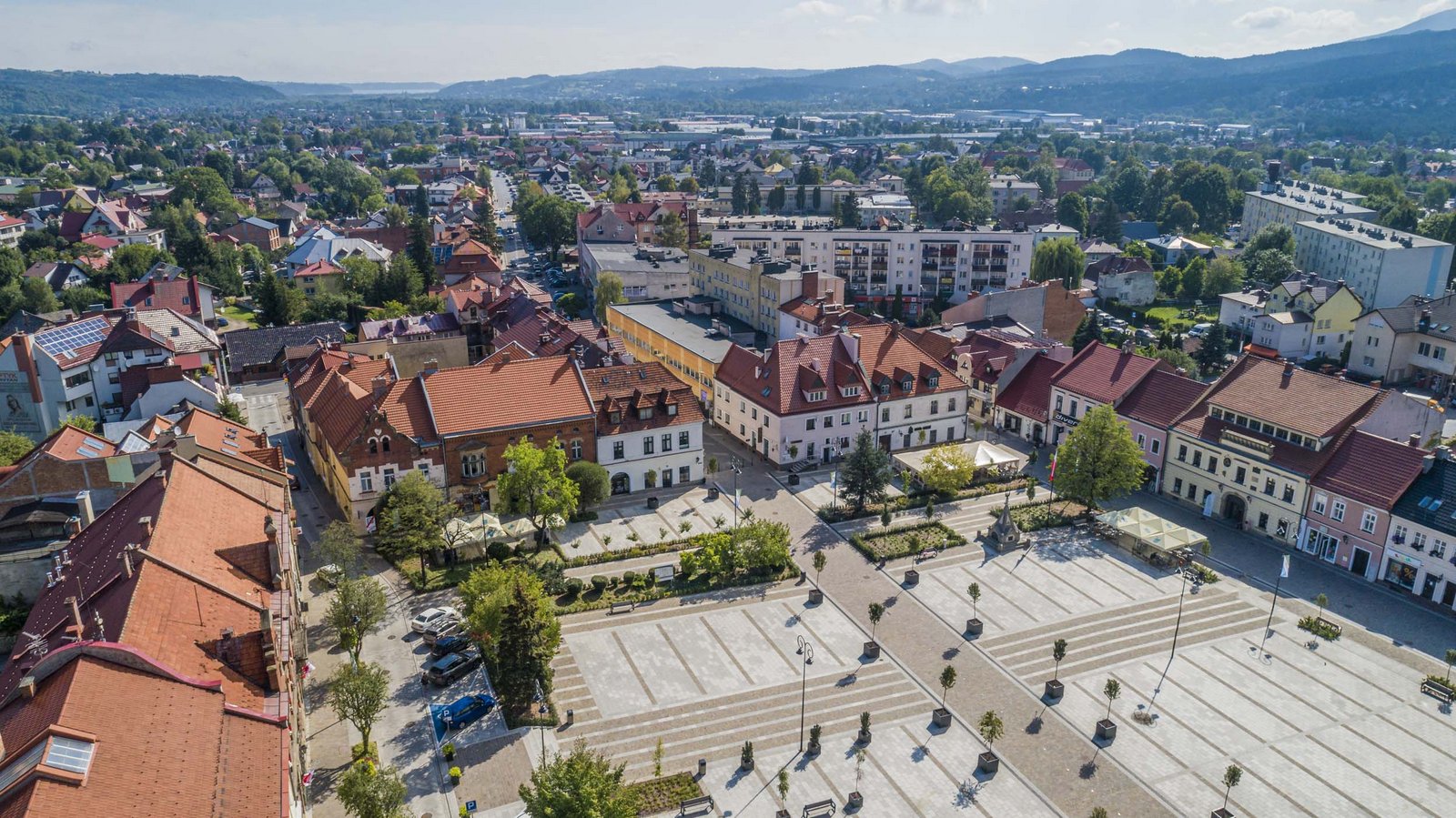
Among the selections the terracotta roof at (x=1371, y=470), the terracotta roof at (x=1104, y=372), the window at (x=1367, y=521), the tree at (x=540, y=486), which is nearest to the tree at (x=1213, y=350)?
the terracotta roof at (x=1104, y=372)

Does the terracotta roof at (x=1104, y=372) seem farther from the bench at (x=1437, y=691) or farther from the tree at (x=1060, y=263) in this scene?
the tree at (x=1060, y=263)

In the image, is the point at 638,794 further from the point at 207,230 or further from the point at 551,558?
the point at 207,230

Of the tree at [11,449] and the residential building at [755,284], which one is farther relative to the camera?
the residential building at [755,284]

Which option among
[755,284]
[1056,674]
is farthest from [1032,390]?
[1056,674]

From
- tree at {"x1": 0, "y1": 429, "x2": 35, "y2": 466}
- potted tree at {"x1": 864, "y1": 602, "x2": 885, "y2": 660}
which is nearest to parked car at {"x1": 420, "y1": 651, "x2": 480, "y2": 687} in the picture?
potted tree at {"x1": 864, "y1": 602, "x2": 885, "y2": 660}

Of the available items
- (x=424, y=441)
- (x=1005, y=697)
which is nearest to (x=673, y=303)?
(x=424, y=441)

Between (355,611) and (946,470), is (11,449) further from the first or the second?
(946,470)
